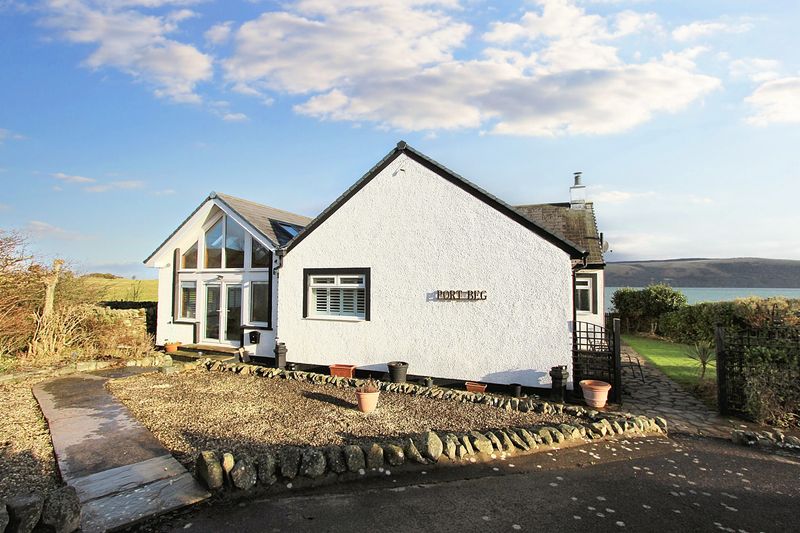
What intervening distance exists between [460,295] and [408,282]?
146 cm

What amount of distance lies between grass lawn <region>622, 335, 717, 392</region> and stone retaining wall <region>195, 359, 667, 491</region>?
4453 mm

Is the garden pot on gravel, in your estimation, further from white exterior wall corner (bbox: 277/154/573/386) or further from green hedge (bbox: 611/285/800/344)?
green hedge (bbox: 611/285/800/344)

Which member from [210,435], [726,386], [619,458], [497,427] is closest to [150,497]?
[210,435]

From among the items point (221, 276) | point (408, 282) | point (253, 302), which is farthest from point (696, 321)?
point (221, 276)

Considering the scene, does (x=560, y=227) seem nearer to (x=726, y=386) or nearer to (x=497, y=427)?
(x=726, y=386)

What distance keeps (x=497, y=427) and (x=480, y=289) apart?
3.65 metres

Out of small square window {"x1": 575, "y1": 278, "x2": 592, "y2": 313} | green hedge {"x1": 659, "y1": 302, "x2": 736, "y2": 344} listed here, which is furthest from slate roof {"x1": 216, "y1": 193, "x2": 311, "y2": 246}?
green hedge {"x1": 659, "y1": 302, "x2": 736, "y2": 344}

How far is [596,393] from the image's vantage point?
8.66 m

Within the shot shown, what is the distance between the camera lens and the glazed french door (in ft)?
46.7

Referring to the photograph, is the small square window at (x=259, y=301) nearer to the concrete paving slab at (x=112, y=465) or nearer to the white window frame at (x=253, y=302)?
the white window frame at (x=253, y=302)

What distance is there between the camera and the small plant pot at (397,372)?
1053cm

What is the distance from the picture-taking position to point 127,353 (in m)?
13.2

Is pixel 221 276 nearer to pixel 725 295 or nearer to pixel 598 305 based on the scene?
pixel 598 305

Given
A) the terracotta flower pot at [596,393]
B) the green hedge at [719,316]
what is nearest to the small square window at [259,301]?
the terracotta flower pot at [596,393]
